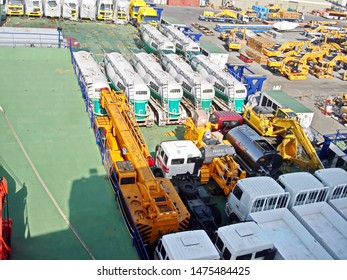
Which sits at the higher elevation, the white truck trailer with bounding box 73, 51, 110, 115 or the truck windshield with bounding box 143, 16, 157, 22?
the truck windshield with bounding box 143, 16, 157, 22

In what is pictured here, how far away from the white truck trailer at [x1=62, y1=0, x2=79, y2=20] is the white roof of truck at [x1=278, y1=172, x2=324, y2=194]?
121 ft

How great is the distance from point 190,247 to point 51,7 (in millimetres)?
40404

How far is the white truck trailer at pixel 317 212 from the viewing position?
49.5 ft

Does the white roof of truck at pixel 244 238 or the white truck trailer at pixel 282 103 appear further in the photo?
the white truck trailer at pixel 282 103

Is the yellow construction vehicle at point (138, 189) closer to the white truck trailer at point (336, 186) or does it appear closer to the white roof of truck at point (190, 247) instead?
the white roof of truck at point (190, 247)

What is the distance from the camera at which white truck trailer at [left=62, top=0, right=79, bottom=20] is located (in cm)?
4503

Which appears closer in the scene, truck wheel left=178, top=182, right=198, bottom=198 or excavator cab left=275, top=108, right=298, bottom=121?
truck wheel left=178, top=182, right=198, bottom=198

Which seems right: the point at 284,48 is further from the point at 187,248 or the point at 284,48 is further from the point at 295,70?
the point at 187,248

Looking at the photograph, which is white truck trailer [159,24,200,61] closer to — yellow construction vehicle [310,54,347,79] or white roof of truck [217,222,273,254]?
yellow construction vehicle [310,54,347,79]

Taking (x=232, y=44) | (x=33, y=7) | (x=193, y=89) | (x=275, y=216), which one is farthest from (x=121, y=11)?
(x=275, y=216)

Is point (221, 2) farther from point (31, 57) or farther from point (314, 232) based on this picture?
point (314, 232)

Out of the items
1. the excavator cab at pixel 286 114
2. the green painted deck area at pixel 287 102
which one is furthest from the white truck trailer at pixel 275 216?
the green painted deck area at pixel 287 102

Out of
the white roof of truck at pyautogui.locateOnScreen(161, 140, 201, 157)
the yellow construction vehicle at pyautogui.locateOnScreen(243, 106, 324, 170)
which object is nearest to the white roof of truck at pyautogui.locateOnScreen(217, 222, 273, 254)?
the white roof of truck at pyautogui.locateOnScreen(161, 140, 201, 157)

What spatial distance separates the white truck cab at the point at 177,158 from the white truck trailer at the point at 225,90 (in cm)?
919
